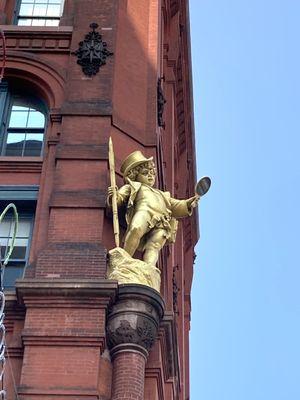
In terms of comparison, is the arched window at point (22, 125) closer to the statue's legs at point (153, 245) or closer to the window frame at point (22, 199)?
the window frame at point (22, 199)

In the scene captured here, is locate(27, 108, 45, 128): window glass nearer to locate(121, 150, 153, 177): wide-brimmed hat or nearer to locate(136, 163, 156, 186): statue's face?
locate(121, 150, 153, 177): wide-brimmed hat

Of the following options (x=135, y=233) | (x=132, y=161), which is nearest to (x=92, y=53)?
(x=132, y=161)

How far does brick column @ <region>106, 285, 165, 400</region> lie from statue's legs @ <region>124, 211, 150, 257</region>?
1.26 meters

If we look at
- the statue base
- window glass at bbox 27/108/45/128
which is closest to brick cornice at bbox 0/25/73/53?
window glass at bbox 27/108/45/128

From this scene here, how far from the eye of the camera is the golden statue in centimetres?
1616

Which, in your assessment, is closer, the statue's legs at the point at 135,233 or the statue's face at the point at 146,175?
the statue's legs at the point at 135,233

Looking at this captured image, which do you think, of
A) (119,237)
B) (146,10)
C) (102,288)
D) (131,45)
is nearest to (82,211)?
(119,237)

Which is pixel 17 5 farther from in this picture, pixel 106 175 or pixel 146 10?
pixel 106 175

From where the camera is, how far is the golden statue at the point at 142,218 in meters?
16.2

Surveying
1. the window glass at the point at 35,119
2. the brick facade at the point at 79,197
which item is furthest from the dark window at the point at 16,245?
the window glass at the point at 35,119

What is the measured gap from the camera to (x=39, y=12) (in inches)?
908

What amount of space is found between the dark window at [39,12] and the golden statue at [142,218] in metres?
6.07

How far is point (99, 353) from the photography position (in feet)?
49.2

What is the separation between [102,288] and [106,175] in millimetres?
3188
